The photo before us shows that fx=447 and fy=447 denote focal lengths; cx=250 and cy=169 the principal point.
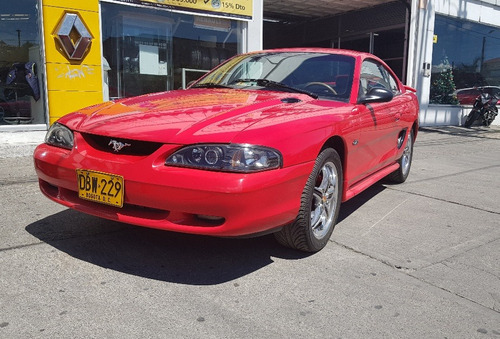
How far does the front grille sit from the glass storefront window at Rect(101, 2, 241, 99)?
17.8 ft

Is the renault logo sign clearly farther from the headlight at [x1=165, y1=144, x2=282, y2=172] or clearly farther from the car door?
the headlight at [x1=165, y1=144, x2=282, y2=172]

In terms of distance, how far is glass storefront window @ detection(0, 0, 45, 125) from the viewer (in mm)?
6852

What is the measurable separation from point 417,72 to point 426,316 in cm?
1147

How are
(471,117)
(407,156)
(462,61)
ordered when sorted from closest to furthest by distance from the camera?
(407,156) → (471,117) → (462,61)

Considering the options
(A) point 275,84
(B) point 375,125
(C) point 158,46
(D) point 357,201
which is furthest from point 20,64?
(B) point 375,125

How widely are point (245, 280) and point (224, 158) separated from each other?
74 cm

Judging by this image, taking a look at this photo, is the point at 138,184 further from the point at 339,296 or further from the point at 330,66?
the point at 330,66

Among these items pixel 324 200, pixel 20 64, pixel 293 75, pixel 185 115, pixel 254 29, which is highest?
pixel 254 29

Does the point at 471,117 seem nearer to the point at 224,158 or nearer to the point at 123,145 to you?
the point at 224,158

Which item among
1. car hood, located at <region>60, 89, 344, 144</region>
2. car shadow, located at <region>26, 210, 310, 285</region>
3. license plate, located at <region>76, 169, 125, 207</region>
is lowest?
car shadow, located at <region>26, 210, 310, 285</region>

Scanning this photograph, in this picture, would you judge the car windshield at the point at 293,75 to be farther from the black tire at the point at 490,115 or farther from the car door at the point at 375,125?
the black tire at the point at 490,115

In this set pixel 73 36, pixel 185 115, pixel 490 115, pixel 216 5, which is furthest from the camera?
pixel 490 115

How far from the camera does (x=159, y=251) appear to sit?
9.48 ft

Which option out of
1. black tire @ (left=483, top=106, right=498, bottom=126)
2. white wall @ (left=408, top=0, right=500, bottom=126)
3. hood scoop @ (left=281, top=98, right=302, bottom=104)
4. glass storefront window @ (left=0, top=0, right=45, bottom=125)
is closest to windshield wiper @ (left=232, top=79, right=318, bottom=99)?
hood scoop @ (left=281, top=98, right=302, bottom=104)
